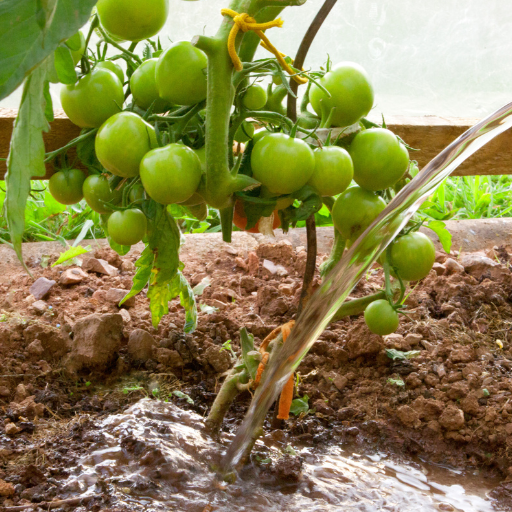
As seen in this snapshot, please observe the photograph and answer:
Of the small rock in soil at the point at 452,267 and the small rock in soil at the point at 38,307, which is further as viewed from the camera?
the small rock in soil at the point at 452,267

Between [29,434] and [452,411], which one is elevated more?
[452,411]

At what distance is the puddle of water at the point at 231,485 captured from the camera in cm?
77

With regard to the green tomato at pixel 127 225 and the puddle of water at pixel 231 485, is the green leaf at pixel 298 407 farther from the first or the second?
the green tomato at pixel 127 225

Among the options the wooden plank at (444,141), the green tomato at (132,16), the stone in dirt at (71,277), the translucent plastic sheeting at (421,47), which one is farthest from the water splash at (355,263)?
the translucent plastic sheeting at (421,47)

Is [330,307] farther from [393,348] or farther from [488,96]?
[488,96]

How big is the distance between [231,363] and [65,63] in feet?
2.34

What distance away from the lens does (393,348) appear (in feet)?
3.76

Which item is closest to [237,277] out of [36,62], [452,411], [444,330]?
[444,330]

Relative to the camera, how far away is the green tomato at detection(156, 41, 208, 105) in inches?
23.5

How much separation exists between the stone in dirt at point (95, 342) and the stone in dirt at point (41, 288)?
0.27 meters

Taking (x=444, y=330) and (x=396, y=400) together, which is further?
(x=444, y=330)

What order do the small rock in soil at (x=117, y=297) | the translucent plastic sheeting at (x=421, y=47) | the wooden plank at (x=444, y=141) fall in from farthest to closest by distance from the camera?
1. the translucent plastic sheeting at (x=421, y=47)
2. the small rock in soil at (x=117, y=297)
3. the wooden plank at (x=444, y=141)

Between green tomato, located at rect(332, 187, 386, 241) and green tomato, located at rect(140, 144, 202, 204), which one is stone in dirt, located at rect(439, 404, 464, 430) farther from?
green tomato, located at rect(140, 144, 202, 204)

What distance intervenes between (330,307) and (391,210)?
0.15 metres
